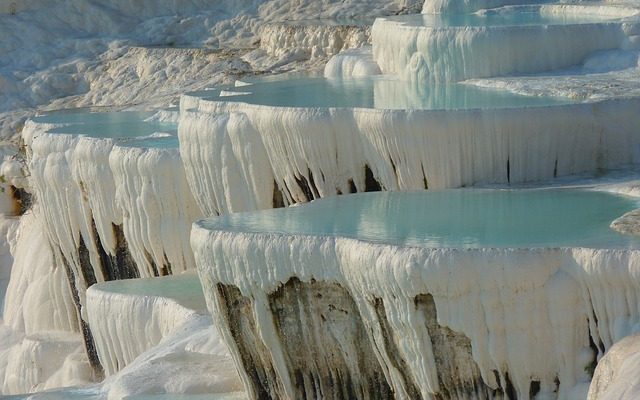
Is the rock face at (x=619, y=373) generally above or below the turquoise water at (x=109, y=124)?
above

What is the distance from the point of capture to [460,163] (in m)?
10.8

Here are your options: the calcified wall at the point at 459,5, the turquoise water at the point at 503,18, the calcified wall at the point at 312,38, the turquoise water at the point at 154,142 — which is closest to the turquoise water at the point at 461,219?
the turquoise water at the point at 154,142

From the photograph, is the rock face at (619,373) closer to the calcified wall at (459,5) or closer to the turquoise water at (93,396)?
the turquoise water at (93,396)

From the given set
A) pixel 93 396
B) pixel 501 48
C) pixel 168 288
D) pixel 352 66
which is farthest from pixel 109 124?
pixel 93 396

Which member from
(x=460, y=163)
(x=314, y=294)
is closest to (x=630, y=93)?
(x=460, y=163)

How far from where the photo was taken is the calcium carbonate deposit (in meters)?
8.41

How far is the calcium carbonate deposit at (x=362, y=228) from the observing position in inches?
331

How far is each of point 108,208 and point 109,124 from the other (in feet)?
6.65

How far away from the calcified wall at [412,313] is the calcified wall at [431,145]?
1752 millimetres

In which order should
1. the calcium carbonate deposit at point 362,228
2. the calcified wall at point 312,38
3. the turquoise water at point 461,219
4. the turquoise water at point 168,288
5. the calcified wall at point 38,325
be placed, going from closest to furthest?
the calcium carbonate deposit at point 362,228 < the turquoise water at point 461,219 < the turquoise water at point 168,288 < the calcified wall at point 38,325 < the calcified wall at point 312,38

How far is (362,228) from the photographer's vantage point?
368 inches

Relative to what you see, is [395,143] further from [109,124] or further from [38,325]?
[38,325]

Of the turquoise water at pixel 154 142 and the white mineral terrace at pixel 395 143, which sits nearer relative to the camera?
the white mineral terrace at pixel 395 143

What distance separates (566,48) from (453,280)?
201 inches
